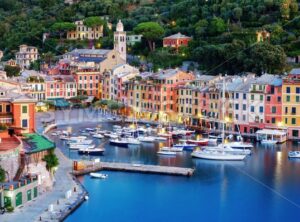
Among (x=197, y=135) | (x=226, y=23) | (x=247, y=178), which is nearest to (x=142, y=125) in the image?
(x=197, y=135)

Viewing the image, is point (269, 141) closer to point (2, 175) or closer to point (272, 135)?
point (272, 135)

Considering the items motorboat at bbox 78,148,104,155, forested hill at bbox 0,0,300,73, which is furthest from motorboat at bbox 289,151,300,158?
forested hill at bbox 0,0,300,73

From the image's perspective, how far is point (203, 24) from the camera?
72250 mm

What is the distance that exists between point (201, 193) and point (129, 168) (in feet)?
17.6

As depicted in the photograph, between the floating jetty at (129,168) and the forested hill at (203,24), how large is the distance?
22.2 m

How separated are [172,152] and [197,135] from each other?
21.6ft

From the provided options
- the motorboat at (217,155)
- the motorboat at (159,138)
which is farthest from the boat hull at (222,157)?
the motorboat at (159,138)

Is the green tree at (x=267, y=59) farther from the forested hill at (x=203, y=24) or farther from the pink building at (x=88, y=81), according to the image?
the pink building at (x=88, y=81)

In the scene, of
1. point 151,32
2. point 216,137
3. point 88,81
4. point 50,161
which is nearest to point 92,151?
point 216,137

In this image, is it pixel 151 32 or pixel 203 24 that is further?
pixel 151 32

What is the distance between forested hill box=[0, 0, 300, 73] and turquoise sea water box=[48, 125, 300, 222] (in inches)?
790

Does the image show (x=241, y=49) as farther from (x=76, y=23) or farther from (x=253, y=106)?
(x=76, y=23)

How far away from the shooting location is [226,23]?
72125 mm

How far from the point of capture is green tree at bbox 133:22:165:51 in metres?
74.8
